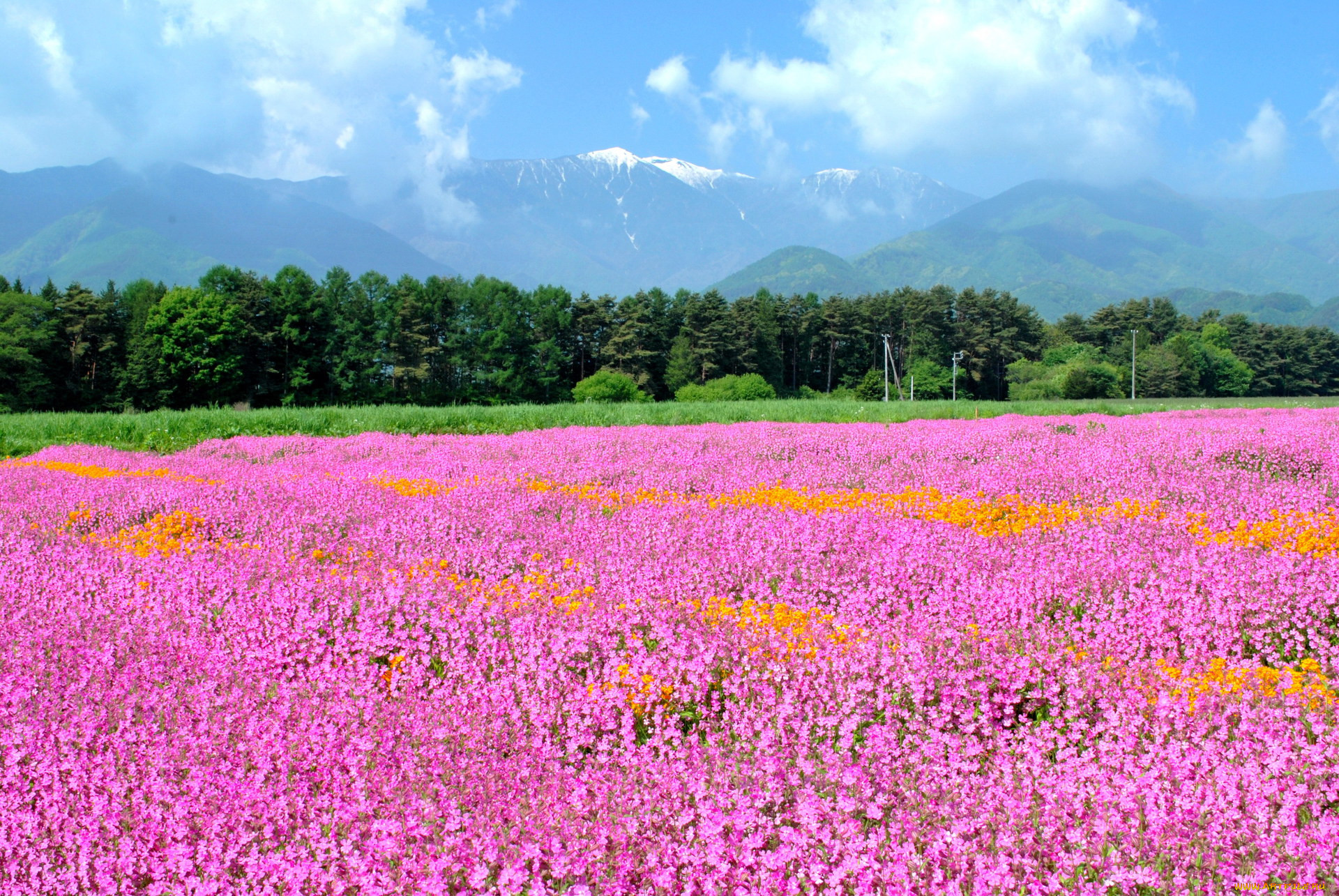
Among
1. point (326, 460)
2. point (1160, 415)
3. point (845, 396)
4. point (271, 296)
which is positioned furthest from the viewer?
point (845, 396)

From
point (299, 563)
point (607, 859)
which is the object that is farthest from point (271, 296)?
point (607, 859)

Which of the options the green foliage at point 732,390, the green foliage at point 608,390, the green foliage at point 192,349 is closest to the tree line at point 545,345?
the green foliage at point 192,349

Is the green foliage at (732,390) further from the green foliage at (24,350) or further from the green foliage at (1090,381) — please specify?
the green foliage at (24,350)

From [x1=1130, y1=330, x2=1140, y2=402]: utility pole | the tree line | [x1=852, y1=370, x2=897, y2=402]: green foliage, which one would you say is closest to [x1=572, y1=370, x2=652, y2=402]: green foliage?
the tree line

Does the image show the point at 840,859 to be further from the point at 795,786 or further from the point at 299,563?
the point at 299,563

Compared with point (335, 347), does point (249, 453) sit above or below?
below

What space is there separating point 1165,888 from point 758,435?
11.7 m

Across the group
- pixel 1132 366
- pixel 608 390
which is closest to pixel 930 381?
pixel 1132 366

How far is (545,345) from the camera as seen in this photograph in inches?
2729

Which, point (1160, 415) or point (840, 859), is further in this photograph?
point (1160, 415)

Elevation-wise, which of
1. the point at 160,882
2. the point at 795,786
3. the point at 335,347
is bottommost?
the point at 160,882

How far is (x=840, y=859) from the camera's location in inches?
90.4

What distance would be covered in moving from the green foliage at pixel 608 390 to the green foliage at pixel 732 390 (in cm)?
428

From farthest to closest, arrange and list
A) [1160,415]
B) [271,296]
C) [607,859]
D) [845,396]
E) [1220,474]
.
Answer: [845,396] → [271,296] → [1160,415] → [1220,474] → [607,859]
